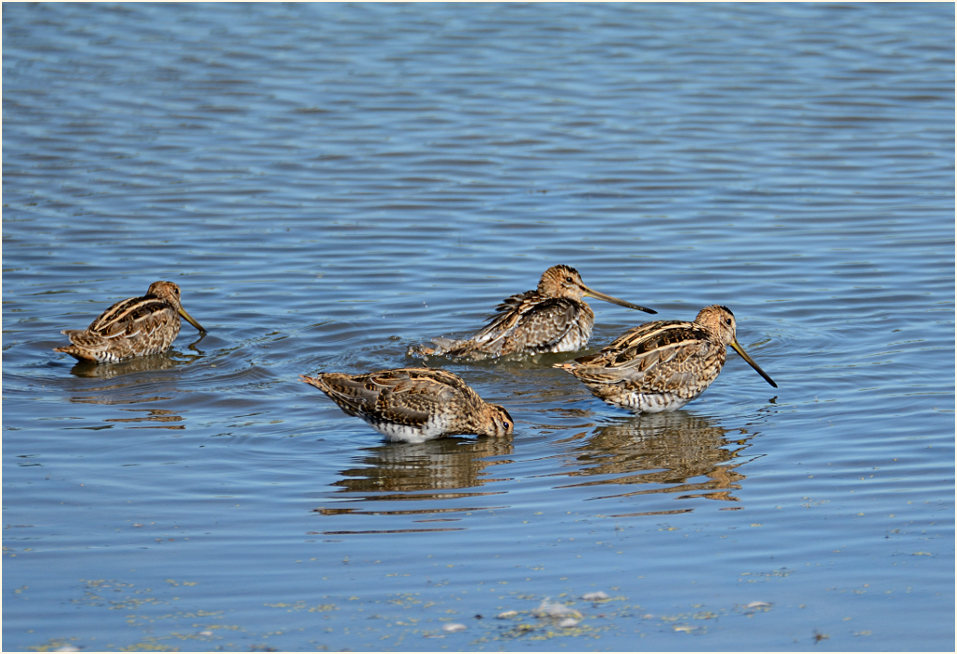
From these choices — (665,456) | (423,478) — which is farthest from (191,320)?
(665,456)

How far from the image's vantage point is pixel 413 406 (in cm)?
876

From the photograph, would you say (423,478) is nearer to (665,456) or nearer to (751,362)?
(665,456)

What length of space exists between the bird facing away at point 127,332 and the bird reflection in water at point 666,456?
3.72m

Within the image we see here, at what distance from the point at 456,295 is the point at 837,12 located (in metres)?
14.3

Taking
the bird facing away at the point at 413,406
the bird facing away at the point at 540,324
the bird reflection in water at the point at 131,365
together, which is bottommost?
the bird facing away at the point at 413,406

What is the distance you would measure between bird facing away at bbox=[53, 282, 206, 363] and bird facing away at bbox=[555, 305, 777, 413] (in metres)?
3.29

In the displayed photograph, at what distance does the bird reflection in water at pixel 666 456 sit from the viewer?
305 inches

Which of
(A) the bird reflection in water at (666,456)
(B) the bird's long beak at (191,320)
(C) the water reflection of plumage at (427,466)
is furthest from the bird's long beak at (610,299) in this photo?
(B) the bird's long beak at (191,320)

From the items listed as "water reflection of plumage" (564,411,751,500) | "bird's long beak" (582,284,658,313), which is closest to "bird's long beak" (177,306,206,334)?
"bird's long beak" (582,284,658,313)

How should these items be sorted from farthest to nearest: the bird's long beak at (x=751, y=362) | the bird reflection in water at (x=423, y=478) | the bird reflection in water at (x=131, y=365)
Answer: the bird reflection in water at (x=131, y=365), the bird's long beak at (x=751, y=362), the bird reflection in water at (x=423, y=478)

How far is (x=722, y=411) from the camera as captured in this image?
9.50 metres

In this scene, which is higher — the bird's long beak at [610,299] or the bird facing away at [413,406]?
the bird's long beak at [610,299]

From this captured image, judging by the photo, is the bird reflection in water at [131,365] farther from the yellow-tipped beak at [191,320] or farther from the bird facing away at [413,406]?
the bird facing away at [413,406]

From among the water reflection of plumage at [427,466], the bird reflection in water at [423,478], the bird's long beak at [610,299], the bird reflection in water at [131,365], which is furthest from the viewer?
the bird's long beak at [610,299]
